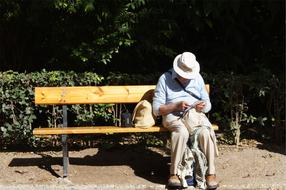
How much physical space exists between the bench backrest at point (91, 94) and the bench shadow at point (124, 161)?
2.60ft

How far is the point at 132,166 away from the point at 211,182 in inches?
47.7

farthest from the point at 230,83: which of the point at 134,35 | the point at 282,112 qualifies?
the point at 134,35

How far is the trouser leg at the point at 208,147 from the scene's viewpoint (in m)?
6.11

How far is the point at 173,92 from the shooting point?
253 inches

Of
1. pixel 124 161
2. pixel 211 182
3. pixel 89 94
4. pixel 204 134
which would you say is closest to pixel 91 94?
pixel 89 94

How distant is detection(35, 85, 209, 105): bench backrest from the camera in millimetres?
6688

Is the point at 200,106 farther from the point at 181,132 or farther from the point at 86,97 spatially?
the point at 86,97

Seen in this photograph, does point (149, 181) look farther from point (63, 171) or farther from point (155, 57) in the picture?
point (155, 57)

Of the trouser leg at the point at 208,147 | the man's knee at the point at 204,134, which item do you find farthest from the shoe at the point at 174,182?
the man's knee at the point at 204,134

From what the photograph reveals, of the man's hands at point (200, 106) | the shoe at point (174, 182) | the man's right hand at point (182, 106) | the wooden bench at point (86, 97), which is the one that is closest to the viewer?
the shoe at point (174, 182)

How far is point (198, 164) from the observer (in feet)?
20.1

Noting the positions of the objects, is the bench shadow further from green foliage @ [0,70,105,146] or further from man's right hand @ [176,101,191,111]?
man's right hand @ [176,101,191,111]

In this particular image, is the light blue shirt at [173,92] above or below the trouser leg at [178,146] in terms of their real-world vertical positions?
above

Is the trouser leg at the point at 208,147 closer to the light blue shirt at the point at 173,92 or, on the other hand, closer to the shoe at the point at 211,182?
the shoe at the point at 211,182
